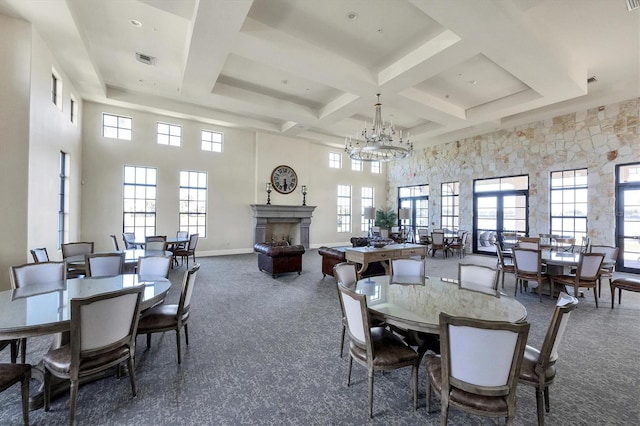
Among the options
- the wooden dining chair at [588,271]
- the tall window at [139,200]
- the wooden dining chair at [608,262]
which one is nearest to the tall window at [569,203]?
the wooden dining chair at [608,262]

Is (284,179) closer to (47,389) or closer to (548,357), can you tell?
(47,389)

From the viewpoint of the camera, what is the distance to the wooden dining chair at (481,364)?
154cm

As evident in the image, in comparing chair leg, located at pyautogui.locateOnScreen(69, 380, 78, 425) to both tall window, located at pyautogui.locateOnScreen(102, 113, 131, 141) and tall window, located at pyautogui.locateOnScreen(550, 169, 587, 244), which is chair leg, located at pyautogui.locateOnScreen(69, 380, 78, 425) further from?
tall window, located at pyautogui.locateOnScreen(550, 169, 587, 244)

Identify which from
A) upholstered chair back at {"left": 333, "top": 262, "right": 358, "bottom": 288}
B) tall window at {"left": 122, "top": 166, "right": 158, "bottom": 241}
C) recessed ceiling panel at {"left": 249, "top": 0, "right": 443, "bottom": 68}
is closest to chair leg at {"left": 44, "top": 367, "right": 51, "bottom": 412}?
upholstered chair back at {"left": 333, "top": 262, "right": 358, "bottom": 288}

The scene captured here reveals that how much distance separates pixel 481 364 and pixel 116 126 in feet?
31.5

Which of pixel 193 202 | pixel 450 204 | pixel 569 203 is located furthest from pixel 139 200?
pixel 569 203

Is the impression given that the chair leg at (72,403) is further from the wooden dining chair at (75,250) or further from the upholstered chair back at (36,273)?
the wooden dining chair at (75,250)

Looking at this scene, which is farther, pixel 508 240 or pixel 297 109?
pixel 508 240

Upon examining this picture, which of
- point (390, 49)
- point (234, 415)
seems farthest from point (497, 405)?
point (390, 49)

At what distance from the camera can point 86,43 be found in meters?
4.98

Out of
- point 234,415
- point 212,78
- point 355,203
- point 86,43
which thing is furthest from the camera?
point 355,203

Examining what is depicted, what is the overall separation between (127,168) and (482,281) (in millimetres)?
8916

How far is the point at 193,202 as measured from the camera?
29.6 ft

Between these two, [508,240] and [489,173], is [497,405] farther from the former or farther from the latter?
[489,173]
